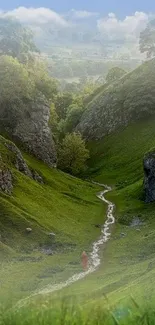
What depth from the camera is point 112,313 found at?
5742 millimetres

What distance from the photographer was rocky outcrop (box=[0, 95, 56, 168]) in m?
130

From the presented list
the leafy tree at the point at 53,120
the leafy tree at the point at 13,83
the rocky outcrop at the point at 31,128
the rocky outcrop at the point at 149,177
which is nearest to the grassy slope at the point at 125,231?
the rocky outcrop at the point at 149,177

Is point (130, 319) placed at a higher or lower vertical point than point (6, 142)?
higher

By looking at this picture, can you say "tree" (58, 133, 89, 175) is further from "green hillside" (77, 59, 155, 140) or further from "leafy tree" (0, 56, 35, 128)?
"green hillside" (77, 59, 155, 140)

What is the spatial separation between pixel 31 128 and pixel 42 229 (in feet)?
224

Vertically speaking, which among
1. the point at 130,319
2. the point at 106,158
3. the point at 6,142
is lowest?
the point at 106,158

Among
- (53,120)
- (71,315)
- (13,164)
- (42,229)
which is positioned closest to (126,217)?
(42,229)

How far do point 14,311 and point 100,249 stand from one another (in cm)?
5716

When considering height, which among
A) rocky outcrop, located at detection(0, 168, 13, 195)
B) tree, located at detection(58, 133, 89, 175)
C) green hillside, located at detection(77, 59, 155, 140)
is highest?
green hillside, located at detection(77, 59, 155, 140)

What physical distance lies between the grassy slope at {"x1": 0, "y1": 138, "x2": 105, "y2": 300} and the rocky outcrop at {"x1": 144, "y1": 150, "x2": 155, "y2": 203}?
9.72 metres

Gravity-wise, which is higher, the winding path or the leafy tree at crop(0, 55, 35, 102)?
the leafy tree at crop(0, 55, 35, 102)

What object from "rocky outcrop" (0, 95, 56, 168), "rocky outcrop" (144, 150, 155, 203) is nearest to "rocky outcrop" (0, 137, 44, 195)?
"rocky outcrop" (144, 150, 155, 203)

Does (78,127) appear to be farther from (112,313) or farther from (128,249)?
(112,313)

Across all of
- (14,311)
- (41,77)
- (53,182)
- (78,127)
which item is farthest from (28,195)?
(78,127)
